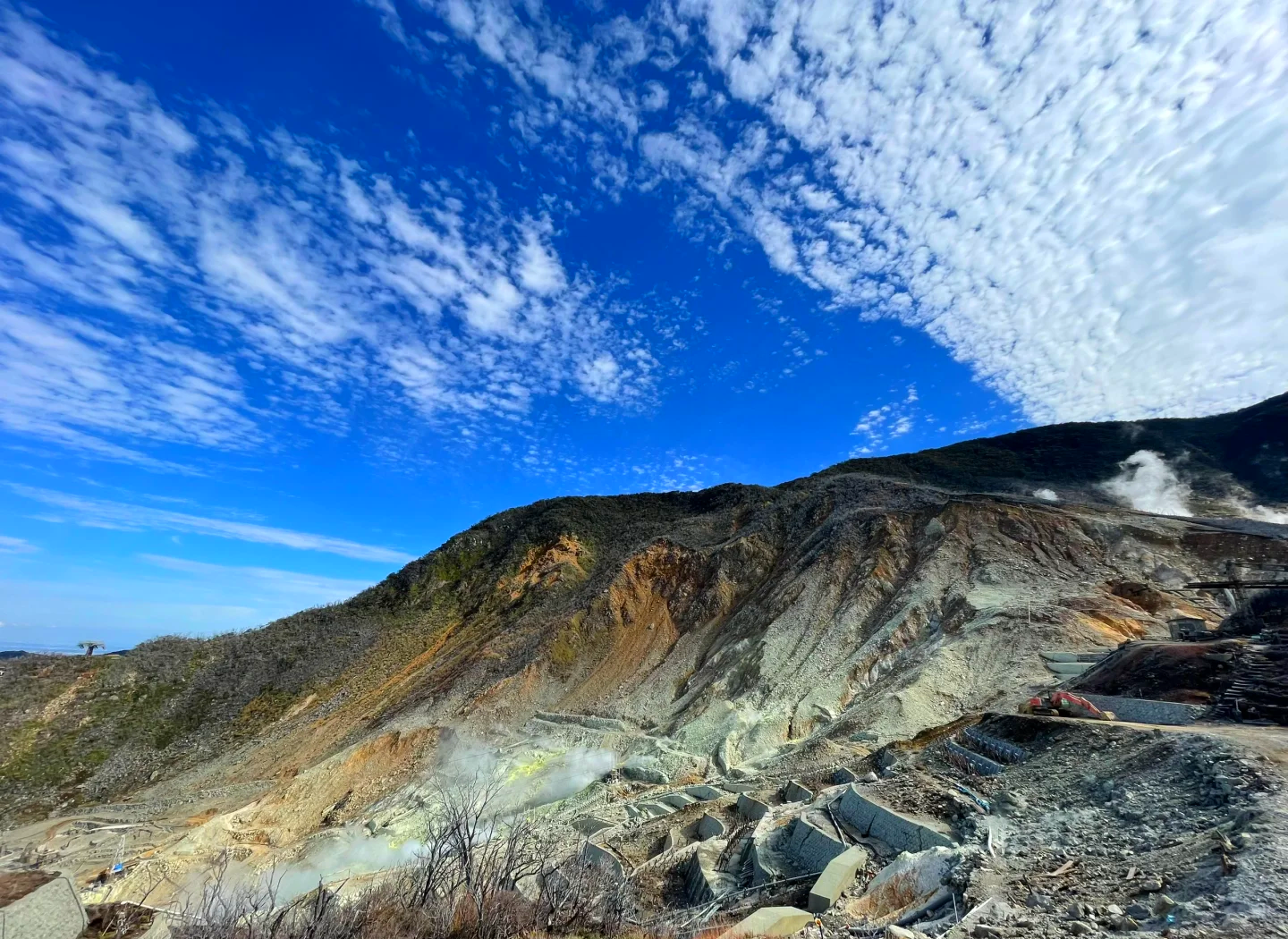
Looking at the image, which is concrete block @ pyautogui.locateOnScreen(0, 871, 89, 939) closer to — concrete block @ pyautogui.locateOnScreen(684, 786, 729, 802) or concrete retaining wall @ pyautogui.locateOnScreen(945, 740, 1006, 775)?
concrete retaining wall @ pyautogui.locateOnScreen(945, 740, 1006, 775)

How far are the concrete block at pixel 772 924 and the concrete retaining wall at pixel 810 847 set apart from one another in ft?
7.15

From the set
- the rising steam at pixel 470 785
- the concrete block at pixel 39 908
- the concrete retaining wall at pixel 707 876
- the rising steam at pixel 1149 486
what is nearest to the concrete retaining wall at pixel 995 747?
the concrete retaining wall at pixel 707 876

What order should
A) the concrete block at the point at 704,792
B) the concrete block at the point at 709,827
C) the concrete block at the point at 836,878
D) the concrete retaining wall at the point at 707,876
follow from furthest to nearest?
1. the concrete block at the point at 704,792
2. the concrete block at the point at 709,827
3. the concrete retaining wall at the point at 707,876
4. the concrete block at the point at 836,878

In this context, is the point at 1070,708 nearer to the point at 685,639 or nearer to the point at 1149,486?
the point at 685,639

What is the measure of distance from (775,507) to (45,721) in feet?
130

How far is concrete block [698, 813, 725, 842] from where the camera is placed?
13804 mm

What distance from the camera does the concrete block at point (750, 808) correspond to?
13875mm

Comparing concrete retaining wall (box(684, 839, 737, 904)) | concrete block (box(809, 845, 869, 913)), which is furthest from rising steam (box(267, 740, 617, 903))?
concrete block (box(809, 845, 869, 913))

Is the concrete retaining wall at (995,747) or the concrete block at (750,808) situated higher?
the concrete retaining wall at (995,747)

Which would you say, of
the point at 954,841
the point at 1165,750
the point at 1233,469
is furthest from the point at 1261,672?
the point at 1233,469

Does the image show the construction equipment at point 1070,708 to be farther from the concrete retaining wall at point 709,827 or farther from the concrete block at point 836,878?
the concrete retaining wall at point 709,827

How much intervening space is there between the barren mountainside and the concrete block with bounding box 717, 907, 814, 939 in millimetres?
11035

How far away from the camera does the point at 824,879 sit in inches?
366

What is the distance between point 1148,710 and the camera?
1290cm
